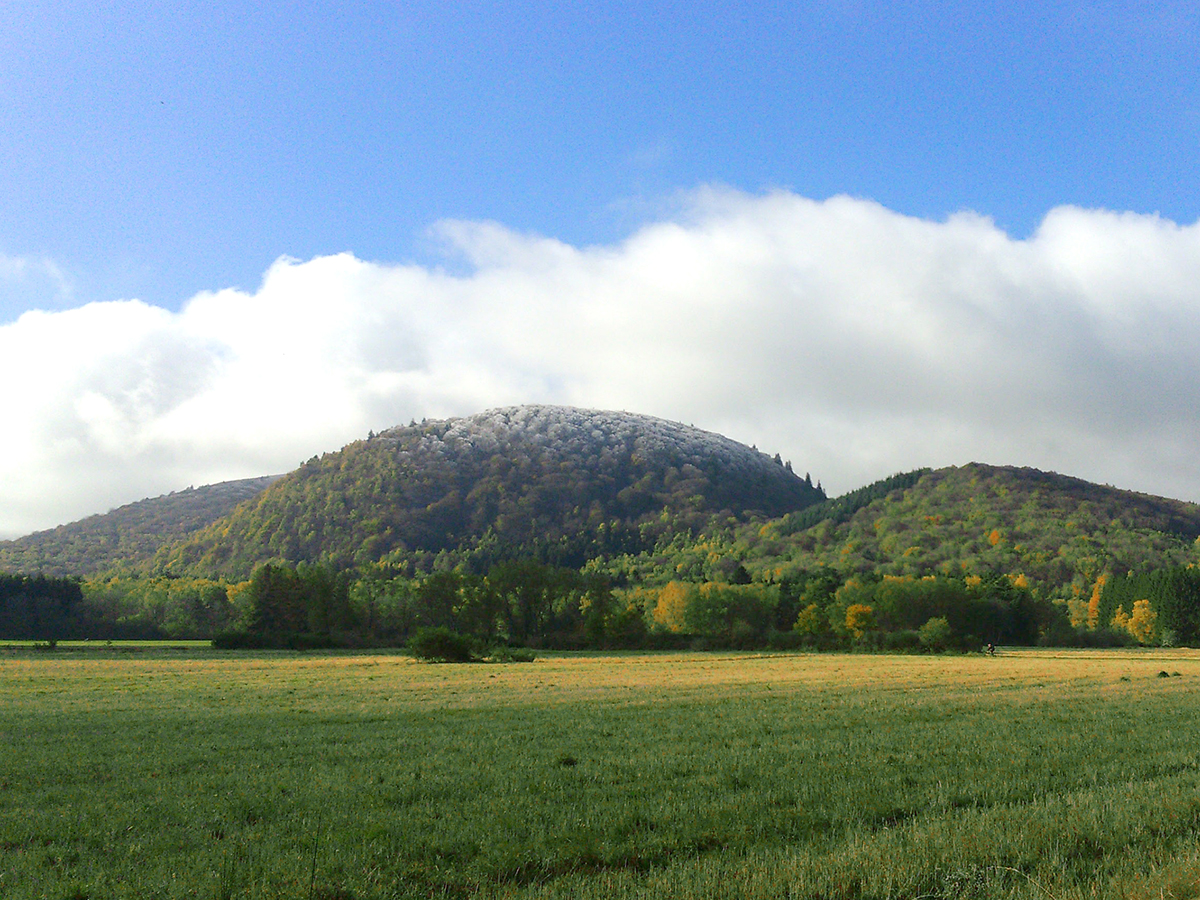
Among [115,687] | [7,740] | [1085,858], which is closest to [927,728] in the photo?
[1085,858]

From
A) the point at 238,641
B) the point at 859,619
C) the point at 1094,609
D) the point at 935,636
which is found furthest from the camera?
the point at 1094,609

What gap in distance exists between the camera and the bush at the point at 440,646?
276ft

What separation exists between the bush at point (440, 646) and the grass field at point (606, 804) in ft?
180

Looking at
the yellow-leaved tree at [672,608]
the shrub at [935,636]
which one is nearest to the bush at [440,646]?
the yellow-leaved tree at [672,608]

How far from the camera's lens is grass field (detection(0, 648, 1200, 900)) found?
32.6ft

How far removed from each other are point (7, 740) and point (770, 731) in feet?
71.7

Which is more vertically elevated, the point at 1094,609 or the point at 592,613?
the point at 592,613

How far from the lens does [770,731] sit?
77.7 feet

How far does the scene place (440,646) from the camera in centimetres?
8500

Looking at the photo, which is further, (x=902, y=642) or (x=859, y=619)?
(x=859, y=619)

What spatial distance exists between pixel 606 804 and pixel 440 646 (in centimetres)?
7468

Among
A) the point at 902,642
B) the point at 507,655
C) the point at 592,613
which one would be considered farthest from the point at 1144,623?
the point at 507,655

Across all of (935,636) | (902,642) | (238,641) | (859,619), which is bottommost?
(902,642)

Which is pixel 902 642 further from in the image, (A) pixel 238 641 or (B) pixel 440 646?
(A) pixel 238 641
